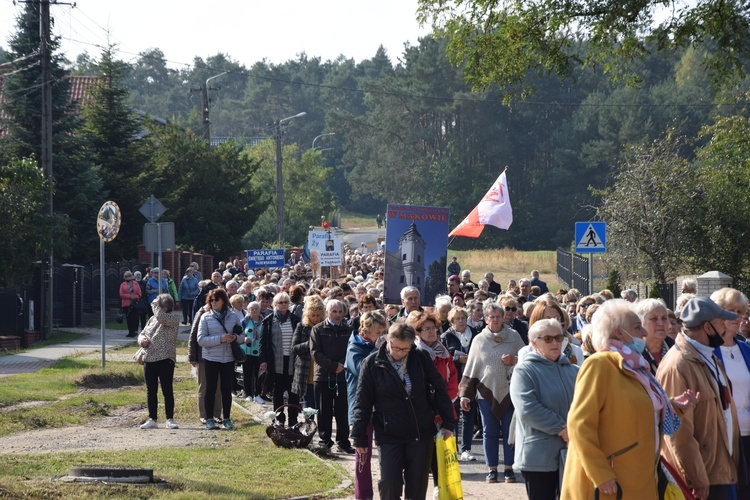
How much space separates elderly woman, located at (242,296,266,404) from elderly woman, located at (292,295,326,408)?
1.66 metres

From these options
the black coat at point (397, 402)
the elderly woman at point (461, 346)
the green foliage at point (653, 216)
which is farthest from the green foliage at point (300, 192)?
the black coat at point (397, 402)

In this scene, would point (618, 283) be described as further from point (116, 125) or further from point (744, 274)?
point (116, 125)

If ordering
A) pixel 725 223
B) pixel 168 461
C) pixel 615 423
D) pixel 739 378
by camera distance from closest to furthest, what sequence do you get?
pixel 615 423 < pixel 739 378 < pixel 168 461 < pixel 725 223

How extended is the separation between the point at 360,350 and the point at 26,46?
31417 millimetres

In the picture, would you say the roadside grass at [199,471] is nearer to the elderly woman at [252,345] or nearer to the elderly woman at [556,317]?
the elderly woman at [556,317]

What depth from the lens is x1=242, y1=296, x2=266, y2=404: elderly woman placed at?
15957 millimetres

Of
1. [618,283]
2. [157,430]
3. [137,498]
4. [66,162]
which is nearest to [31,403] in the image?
[157,430]

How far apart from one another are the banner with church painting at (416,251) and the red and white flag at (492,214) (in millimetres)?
9349

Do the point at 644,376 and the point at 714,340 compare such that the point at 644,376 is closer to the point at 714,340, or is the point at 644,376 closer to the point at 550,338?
the point at 550,338

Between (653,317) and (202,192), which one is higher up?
(202,192)

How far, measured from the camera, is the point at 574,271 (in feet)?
137

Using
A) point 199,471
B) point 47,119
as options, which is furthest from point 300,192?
point 199,471

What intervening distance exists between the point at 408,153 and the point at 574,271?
58.3m

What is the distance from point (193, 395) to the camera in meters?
18.0
